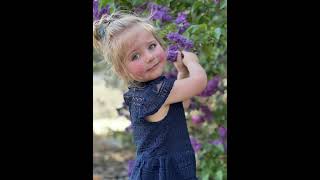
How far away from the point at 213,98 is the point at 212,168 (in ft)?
1.85

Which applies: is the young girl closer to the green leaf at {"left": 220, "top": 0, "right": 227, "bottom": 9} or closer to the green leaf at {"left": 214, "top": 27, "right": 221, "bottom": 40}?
the green leaf at {"left": 214, "top": 27, "right": 221, "bottom": 40}

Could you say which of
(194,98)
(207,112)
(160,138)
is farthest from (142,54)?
(207,112)

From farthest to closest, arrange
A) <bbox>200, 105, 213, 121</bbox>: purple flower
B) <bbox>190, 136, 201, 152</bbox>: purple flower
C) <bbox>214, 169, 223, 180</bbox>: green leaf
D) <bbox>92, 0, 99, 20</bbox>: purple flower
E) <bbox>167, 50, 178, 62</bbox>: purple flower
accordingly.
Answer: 1. <bbox>200, 105, 213, 121</bbox>: purple flower
2. <bbox>190, 136, 201, 152</bbox>: purple flower
3. <bbox>214, 169, 223, 180</bbox>: green leaf
4. <bbox>92, 0, 99, 20</bbox>: purple flower
5. <bbox>167, 50, 178, 62</bbox>: purple flower

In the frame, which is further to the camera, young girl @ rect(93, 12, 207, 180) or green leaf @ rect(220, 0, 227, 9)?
green leaf @ rect(220, 0, 227, 9)

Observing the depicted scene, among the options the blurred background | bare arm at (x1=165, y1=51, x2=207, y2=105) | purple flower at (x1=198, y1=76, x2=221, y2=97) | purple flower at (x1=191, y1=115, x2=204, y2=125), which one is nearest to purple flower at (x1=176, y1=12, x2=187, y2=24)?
the blurred background

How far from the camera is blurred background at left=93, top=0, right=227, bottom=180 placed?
8.54 feet

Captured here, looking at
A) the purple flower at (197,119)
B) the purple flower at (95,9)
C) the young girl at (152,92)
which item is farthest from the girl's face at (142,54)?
the purple flower at (197,119)

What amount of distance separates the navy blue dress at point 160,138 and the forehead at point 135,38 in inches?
6.3

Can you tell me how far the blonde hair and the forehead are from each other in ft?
0.06

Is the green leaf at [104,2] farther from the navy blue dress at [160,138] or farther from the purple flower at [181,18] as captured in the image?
the navy blue dress at [160,138]
